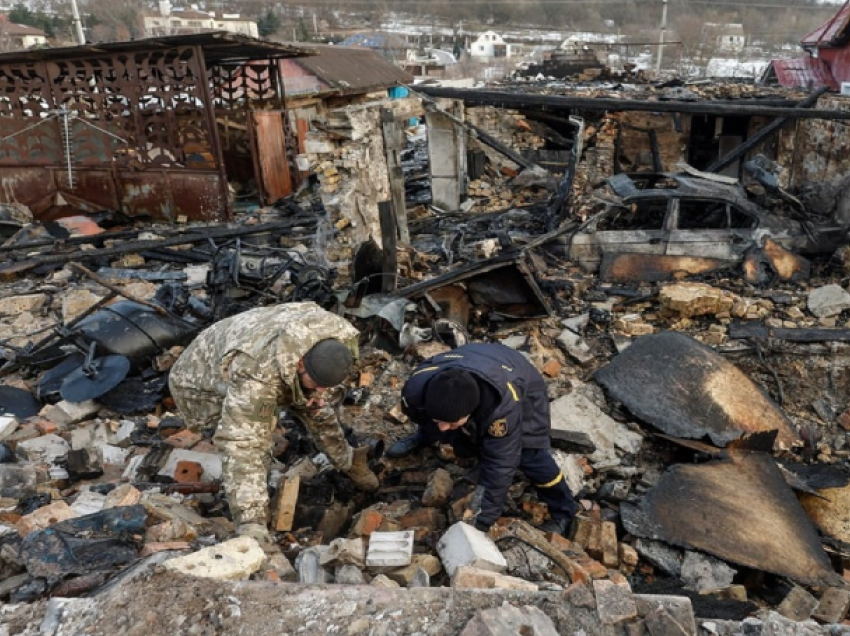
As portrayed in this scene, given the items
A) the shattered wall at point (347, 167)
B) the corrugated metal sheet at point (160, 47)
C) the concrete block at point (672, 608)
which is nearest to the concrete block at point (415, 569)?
the concrete block at point (672, 608)

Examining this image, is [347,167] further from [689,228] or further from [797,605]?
[797,605]

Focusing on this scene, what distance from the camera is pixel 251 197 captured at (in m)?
13.2

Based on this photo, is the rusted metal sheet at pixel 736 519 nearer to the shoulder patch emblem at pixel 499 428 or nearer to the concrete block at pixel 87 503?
the shoulder patch emblem at pixel 499 428

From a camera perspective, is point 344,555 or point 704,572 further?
point 704,572

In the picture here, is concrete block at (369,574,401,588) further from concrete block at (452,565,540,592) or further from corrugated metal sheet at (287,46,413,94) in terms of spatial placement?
corrugated metal sheet at (287,46,413,94)

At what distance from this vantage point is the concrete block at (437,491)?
3.77 metres

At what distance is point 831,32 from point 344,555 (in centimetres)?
2188

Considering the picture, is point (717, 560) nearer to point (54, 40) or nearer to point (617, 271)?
point (617, 271)

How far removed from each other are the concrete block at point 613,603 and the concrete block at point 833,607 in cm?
167

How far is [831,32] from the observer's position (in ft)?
60.2

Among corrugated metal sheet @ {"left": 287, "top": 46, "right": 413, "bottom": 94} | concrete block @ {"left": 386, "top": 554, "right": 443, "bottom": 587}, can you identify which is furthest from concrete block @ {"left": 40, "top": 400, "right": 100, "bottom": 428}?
corrugated metal sheet @ {"left": 287, "top": 46, "right": 413, "bottom": 94}

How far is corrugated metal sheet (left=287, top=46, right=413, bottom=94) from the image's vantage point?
1655 cm

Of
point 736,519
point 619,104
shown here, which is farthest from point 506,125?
point 736,519

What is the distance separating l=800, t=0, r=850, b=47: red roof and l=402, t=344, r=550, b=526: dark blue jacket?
1940cm
